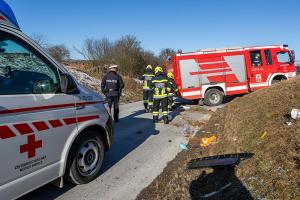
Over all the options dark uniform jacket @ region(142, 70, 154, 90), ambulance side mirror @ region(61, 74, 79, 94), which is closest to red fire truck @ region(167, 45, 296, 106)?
dark uniform jacket @ region(142, 70, 154, 90)

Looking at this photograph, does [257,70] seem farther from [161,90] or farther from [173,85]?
[161,90]

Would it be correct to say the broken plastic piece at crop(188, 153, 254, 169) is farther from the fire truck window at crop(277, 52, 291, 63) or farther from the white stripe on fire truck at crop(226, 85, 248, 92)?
the fire truck window at crop(277, 52, 291, 63)

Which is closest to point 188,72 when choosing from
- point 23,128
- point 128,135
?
point 128,135

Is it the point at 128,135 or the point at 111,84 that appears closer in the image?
the point at 128,135

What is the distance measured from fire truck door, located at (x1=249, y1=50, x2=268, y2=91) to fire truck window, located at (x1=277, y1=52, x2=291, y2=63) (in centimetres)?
73

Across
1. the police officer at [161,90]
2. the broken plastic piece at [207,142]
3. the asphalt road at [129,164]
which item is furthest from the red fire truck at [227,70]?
the broken plastic piece at [207,142]

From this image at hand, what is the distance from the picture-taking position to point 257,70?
13.8 m

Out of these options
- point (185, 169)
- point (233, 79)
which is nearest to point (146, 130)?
point (185, 169)

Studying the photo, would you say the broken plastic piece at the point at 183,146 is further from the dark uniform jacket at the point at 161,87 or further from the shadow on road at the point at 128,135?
the dark uniform jacket at the point at 161,87

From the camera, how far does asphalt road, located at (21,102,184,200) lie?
167 inches

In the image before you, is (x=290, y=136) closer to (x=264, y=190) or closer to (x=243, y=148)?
(x=243, y=148)

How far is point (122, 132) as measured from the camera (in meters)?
8.18

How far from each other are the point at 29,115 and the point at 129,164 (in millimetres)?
2652

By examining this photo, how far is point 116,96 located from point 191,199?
6058 millimetres
